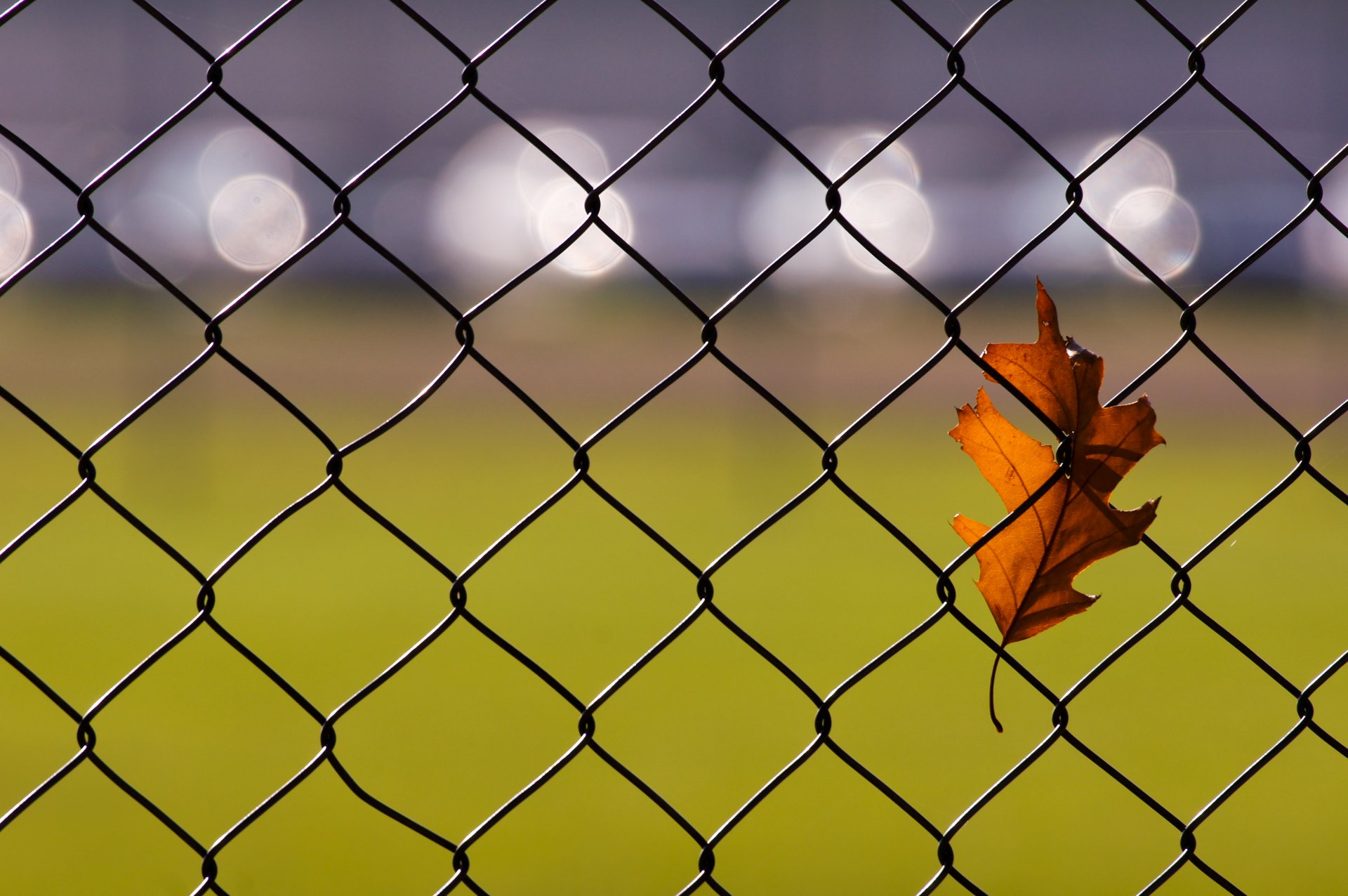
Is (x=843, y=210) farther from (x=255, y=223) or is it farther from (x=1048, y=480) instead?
(x=1048, y=480)

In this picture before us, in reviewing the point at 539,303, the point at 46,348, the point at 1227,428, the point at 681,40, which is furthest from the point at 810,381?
the point at 681,40

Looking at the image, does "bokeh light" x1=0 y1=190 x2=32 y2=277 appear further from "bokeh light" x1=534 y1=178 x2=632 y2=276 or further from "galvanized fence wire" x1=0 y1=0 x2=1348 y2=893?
"galvanized fence wire" x1=0 y1=0 x2=1348 y2=893

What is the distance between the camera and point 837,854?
10.1 feet

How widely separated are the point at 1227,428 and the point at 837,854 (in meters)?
7.08

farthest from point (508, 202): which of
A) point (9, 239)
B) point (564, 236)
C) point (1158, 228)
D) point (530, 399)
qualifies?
point (530, 399)

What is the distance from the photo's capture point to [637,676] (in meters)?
4.56

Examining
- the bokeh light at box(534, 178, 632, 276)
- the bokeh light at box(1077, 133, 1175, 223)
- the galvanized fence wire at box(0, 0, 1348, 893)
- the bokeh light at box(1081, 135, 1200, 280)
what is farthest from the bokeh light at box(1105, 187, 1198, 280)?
the galvanized fence wire at box(0, 0, 1348, 893)

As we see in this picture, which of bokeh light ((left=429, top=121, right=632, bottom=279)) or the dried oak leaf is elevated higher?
bokeh light ((left=429, top=121, right=632, bottom=279))

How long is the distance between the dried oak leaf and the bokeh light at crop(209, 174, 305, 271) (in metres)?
10.3

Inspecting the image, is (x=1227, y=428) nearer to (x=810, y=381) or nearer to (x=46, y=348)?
(x=810, y=381)

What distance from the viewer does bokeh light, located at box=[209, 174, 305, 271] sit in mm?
13039

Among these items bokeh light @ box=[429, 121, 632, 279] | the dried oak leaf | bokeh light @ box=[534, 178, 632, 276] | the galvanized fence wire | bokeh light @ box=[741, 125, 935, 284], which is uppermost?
bokeh light @ box=[429, 121, 632, 279]

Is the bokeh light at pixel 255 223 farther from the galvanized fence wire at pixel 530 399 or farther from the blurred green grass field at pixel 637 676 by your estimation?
the galvanized fence wire at pixel 530 399

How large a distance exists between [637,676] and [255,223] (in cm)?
1149
